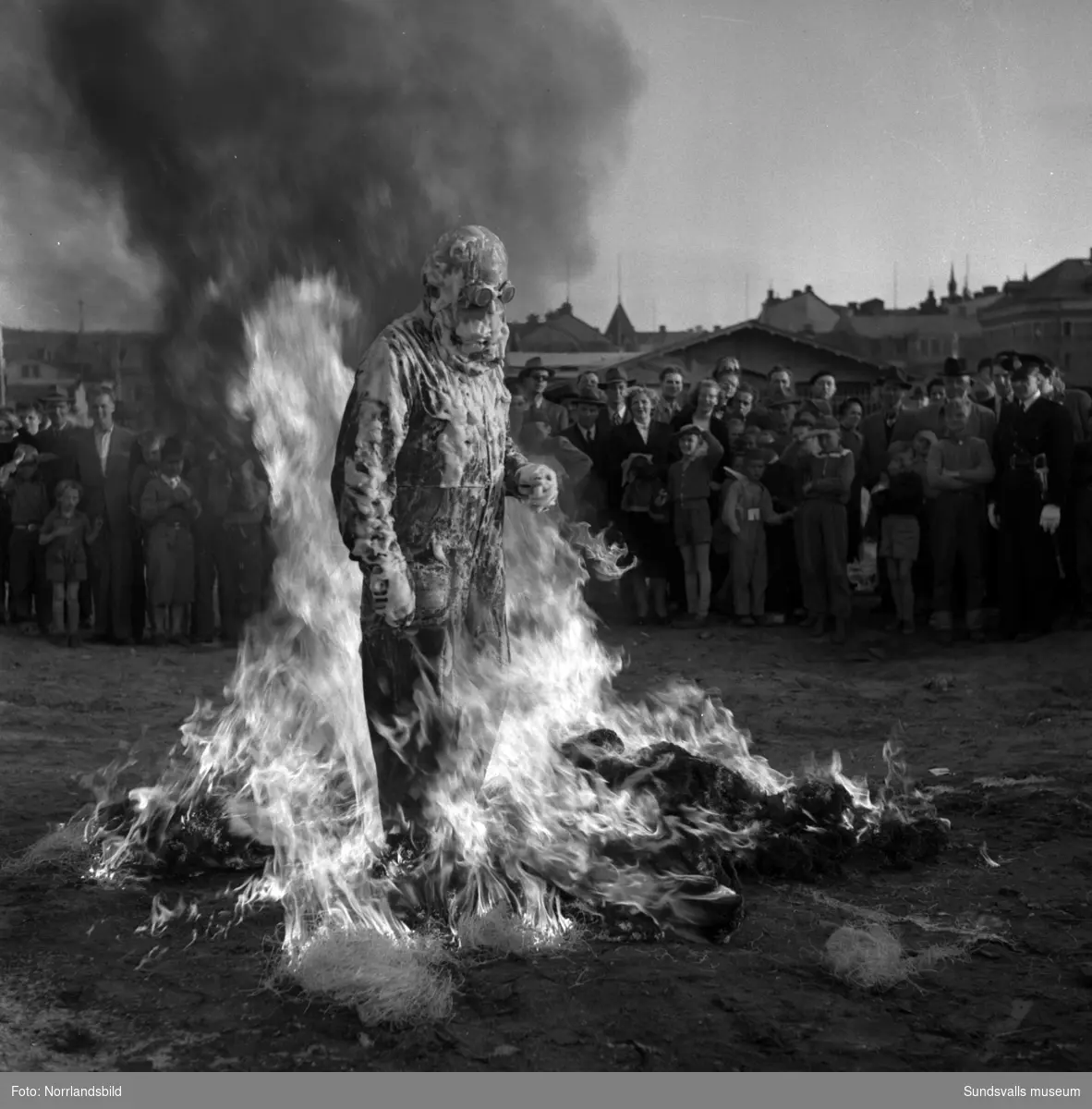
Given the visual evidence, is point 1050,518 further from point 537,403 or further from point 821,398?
point 537,403

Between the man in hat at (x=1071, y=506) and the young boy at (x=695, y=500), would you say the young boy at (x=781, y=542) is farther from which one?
the man in hat at (x=1071, y=506)

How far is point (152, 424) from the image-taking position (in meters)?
12.0

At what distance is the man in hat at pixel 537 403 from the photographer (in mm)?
11031

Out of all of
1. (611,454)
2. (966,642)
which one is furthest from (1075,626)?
(611,454)

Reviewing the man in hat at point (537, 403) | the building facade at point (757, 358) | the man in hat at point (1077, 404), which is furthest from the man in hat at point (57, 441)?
the man in hat at point (1077, 404)

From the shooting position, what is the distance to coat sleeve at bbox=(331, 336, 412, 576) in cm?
402

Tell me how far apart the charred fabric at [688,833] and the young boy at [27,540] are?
6.25m

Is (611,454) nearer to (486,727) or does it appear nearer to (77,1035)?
(486,727)

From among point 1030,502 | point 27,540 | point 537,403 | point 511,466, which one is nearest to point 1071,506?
point 1030,502

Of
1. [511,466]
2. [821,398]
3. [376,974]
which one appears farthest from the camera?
[821,398]

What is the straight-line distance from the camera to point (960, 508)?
10047 millimetres

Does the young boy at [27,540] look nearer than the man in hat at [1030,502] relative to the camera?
No

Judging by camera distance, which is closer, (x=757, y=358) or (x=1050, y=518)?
(x=1050, y=518)

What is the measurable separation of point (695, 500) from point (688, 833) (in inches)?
244
